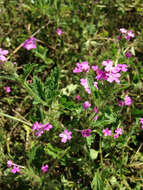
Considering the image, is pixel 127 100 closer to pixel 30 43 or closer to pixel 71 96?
pixel 71 96

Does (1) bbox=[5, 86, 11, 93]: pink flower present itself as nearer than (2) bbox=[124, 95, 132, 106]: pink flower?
No

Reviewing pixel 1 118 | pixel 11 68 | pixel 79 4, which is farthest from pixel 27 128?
pixel 79 4

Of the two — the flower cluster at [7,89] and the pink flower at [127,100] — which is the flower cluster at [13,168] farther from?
the pink flower at [127,100]

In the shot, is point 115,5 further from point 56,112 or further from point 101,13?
point 56,112

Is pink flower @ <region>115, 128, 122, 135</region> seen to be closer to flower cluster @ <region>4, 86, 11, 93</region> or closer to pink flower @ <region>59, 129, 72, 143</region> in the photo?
pink flower @ <region>59, 129, 72, 143</region>

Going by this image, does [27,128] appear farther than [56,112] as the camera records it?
Yes

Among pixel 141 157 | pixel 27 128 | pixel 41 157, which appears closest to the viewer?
pixel 41 157

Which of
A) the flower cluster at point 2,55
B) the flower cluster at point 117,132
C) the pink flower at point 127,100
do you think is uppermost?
the flower cluster at point 2,55

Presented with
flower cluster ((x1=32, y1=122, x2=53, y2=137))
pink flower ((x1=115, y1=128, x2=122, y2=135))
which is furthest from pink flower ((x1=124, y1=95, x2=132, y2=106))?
flower cluster ((x1=32, y1=122, x2=53, y2=137))

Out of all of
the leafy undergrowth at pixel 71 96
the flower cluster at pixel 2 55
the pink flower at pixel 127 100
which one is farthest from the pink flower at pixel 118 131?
the flower cluster at pixel 2 55
